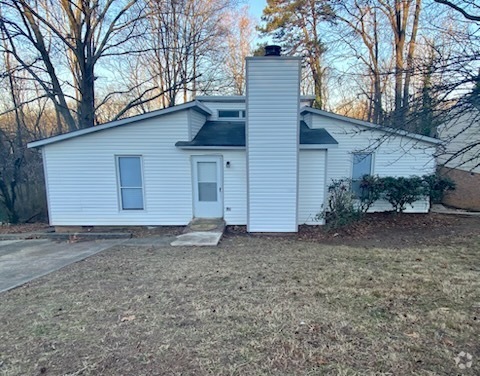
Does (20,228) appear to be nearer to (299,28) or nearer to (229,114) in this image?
(229,114)

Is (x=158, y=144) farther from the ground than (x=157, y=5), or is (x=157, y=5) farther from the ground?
(x=157, y=5)

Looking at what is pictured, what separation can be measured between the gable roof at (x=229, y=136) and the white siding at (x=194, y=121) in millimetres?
139

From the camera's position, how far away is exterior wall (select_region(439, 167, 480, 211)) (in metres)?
10.6

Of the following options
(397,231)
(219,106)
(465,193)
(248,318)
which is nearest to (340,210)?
(397,231)

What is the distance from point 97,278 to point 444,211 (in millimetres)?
11405

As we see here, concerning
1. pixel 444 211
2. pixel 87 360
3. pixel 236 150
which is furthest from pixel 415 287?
pixel 444 211

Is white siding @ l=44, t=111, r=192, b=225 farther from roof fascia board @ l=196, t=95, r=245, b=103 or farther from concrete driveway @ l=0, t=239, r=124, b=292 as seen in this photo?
roof fascia board @ l=196, t=95, r=245, b=103

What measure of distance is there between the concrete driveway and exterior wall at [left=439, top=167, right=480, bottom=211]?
40.6ft

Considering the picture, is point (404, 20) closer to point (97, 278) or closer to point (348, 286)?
point (348, 286)

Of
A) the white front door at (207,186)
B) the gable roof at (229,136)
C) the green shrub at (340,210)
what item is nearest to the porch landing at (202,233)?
the white front door at (207,186)

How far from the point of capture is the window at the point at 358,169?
31.5ft

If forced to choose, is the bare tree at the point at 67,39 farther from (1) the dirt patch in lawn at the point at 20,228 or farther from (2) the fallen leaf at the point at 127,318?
(2) the fallen leaf at the point at 127,318

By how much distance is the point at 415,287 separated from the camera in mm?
4059

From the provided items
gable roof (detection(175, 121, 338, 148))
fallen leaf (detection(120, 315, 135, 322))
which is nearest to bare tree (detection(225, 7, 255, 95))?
gable roof (detection(175, 121, 338, 148))
